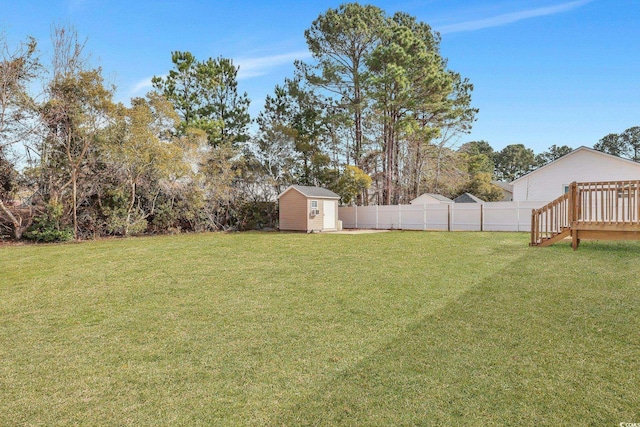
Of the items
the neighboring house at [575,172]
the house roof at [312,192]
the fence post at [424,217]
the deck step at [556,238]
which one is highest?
the neighboring house at [575,172]

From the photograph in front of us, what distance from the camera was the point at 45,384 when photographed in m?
2.41

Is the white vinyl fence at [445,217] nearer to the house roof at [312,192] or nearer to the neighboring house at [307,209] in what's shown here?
the neighboring house at [307,209]

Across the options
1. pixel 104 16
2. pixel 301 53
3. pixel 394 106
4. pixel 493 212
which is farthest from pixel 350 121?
pixel 104 16

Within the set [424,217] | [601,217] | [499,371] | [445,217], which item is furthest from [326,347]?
[424,217]

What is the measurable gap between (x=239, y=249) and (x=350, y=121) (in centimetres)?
1356

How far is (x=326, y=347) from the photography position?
2947 millimetres

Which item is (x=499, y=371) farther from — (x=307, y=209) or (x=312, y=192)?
(x=312, y=192)

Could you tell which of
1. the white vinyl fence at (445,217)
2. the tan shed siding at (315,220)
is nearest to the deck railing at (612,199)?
the white vinyl fence at (445,217)

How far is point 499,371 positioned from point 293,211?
47.4ft

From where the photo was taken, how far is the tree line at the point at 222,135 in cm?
1160

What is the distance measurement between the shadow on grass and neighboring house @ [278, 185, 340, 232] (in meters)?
12.2

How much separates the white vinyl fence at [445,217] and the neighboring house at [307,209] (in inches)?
80.2

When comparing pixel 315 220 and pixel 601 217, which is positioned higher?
pixel 601 217

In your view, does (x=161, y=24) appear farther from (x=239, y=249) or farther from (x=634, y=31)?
(x=634, y=31)
